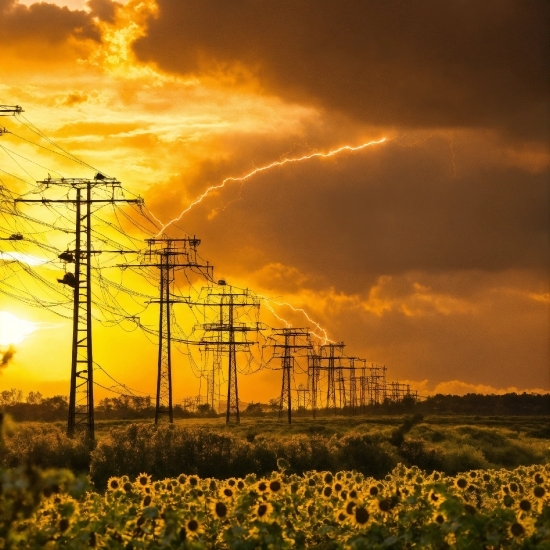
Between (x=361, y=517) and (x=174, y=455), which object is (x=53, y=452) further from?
(x=361, y=517)

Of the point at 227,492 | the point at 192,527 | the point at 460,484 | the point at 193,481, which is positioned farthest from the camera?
the point at 193,481

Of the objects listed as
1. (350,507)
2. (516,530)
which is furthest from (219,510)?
(516,530)

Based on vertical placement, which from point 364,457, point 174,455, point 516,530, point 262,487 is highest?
point 262,487

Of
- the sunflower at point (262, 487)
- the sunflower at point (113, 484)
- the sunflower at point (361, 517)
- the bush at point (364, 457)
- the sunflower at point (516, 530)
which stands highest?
the sunflower at point (262, 487)

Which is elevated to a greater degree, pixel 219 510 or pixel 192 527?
pixel 219 510

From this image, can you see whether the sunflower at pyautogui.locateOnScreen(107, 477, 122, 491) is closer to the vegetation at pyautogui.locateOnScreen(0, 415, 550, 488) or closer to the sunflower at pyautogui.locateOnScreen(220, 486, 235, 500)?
the sunflower at pyautogui.locateOnScreen(220, 486, 235, 500)

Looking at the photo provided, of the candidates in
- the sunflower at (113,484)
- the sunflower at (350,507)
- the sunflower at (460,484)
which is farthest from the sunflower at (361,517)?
the sunflower at (113,484)

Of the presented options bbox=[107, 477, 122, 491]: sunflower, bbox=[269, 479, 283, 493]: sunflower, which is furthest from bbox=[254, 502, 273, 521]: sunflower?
bbox=[107, 477, 122, 491]: sunflower

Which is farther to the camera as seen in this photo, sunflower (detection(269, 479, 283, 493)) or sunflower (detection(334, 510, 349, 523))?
sunflower (detection(269, 479, 283, 493))

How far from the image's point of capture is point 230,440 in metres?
45.7

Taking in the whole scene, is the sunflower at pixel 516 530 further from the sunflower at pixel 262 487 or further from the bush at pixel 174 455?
the bush at pixel 174 455

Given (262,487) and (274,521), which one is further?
(262,487)

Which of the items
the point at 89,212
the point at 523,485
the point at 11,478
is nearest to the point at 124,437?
the point at 89,212

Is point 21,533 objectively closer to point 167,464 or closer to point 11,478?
point 11,478
